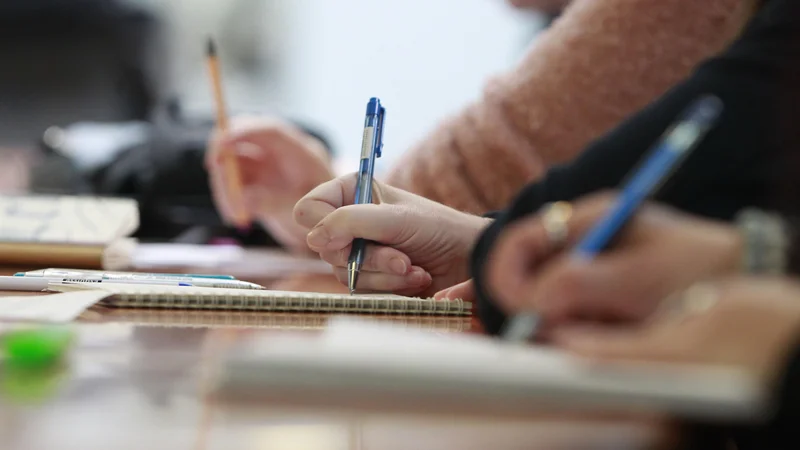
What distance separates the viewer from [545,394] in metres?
0.17

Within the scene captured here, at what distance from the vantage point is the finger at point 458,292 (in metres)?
0.35

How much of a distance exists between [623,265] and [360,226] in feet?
0.79

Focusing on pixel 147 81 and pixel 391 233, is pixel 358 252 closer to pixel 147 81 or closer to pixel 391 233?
pixel 391 233

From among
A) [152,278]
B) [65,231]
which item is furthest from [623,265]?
[65,231]

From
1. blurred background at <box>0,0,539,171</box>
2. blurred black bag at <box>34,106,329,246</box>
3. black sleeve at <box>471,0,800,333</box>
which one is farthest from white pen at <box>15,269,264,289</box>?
blurred background at <box>0,0,539,171</box>

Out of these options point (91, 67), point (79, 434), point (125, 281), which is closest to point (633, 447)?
point (79, 434)

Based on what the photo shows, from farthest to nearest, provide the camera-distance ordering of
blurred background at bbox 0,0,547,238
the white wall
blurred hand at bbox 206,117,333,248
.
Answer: blurred background at bbox 0,0,547,238 → blurred hand at bbox 206,117,333,248 → the white wall

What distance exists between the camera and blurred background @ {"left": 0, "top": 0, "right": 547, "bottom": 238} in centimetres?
126

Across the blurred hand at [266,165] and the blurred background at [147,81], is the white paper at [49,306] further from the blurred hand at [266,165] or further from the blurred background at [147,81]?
the blurred background at [147,81]

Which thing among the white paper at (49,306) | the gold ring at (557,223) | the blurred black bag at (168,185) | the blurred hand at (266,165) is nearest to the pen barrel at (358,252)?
the white paper at (49,306)

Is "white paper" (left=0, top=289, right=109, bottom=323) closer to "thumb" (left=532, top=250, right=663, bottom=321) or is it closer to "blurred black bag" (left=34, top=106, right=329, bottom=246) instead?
"thumb" (left=532, top=250, right=663, bottom=321)

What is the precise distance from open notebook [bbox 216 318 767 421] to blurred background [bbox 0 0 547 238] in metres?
1.04

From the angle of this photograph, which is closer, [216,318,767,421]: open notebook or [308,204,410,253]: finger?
[216,318,767,421]: open notebook

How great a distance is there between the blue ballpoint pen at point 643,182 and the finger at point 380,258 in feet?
0.73
